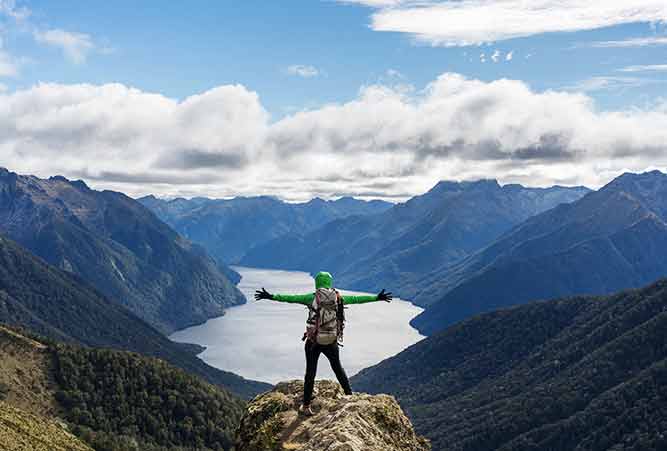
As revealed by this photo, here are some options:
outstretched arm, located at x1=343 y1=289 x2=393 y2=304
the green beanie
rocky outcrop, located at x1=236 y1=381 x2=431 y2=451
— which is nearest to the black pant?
rocky outcrop, located at x1=236 y1=381 x2=431 y2=451

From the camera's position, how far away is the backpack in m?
25.1

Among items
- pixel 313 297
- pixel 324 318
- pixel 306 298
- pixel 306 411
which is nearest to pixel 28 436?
pixel 306 411

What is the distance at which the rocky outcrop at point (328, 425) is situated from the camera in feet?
67.6

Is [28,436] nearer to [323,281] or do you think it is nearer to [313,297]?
[313,297]

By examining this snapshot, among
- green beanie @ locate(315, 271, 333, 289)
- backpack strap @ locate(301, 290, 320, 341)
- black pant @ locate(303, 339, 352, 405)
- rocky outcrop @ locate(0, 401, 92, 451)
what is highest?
green beanie @ locate(315, 271, 333, 289)

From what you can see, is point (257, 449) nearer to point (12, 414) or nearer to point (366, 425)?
point (366, 425)

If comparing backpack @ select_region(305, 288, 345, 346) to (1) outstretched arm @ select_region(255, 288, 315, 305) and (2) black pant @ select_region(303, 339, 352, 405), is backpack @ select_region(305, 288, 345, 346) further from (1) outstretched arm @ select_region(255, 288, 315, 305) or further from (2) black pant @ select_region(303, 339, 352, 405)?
(1) outstretched arm @ select_region(255, 288, 315, 305)

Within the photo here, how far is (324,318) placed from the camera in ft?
82.5

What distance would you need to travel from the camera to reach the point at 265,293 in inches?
977

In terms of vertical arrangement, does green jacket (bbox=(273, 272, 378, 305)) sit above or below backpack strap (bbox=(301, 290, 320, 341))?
above

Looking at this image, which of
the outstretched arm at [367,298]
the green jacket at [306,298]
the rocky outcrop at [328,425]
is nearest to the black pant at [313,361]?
the rocky outcrop at [328,425]

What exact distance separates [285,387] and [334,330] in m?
5.81

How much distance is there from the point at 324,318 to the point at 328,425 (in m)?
4.78

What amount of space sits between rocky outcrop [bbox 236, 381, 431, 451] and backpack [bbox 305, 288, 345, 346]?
106 inches
